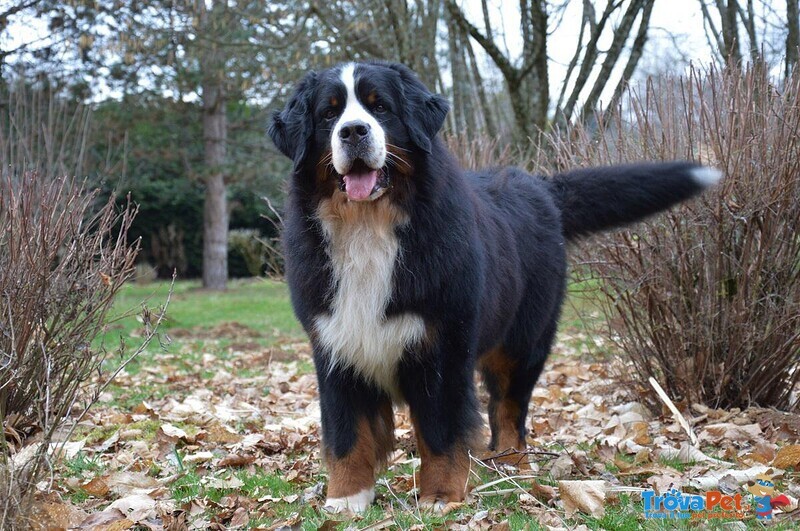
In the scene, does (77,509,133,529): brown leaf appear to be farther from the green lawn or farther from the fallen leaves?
the green lawn

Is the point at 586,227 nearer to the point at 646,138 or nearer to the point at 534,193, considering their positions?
the point at 534,193

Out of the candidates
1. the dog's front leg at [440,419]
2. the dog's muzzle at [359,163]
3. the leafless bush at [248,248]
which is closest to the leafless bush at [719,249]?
the dog's front leg at [440,419]

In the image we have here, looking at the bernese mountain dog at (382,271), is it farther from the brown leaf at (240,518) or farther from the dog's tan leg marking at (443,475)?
the brown leaf at (240,518)

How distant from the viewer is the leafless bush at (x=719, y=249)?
4367 millimetres

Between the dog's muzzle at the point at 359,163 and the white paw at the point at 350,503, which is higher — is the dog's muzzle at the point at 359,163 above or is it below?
above

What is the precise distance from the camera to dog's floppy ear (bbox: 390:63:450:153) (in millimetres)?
3580

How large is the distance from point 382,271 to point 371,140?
572 mm

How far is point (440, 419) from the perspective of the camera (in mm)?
3449

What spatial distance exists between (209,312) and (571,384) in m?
9.61

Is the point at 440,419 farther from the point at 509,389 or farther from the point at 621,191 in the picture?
the point at 621,191

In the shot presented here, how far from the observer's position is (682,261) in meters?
4.69

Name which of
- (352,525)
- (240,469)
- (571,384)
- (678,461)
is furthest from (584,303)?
(352,525)

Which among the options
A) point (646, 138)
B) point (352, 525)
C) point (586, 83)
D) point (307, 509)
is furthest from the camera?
point (586, 83)

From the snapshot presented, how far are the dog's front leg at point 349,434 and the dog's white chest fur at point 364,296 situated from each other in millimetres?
78
